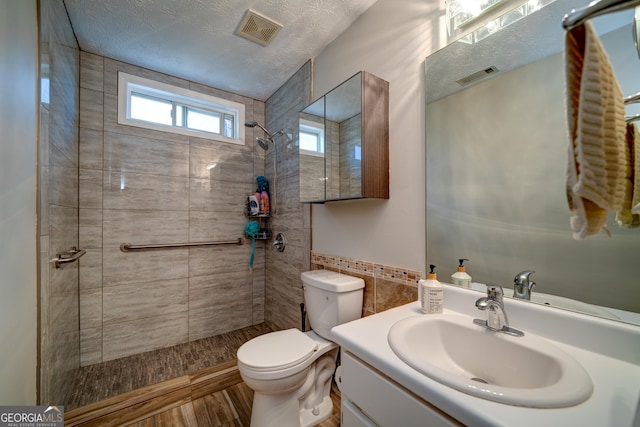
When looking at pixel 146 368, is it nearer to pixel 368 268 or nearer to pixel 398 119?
pixel 368 268

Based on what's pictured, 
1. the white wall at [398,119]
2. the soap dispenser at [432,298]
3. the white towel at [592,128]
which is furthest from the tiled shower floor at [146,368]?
the white towel at [592,128]

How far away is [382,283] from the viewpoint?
130 centimetres

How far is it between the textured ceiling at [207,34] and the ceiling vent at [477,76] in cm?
79

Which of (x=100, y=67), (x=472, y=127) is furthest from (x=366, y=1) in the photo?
(x=100, y=67)

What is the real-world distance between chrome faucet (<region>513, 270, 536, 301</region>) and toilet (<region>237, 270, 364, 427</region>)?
0.71m

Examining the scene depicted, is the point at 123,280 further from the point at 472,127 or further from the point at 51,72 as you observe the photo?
the point at 472,127

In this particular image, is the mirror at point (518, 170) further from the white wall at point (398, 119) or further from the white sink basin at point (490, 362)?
the white sink basin at point (490, 362)

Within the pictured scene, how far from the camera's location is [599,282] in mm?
711

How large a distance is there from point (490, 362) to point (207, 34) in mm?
2256

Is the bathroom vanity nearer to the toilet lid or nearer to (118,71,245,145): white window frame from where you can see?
the toilet lid

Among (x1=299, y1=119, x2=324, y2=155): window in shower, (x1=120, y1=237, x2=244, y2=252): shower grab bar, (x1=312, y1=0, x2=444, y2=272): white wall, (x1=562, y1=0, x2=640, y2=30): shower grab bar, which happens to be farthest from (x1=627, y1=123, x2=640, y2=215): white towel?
(x1=120, y1=237, x2=244, y2=252): shower grab bar

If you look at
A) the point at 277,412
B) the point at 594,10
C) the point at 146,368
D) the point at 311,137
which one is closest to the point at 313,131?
the point at 311,137

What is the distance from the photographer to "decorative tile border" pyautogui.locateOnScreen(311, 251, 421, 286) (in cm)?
117

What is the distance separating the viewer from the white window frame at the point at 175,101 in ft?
6.25
